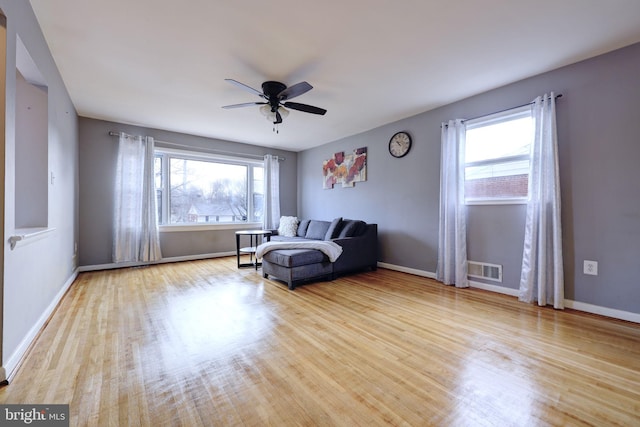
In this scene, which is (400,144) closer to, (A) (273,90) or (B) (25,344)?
(A) (273,90)

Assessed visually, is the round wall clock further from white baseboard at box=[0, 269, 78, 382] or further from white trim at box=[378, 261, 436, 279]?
white baseboard at box=[0, 269, 78, 382]

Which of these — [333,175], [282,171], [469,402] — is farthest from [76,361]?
[282,171]

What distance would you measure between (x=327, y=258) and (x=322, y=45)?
255cm

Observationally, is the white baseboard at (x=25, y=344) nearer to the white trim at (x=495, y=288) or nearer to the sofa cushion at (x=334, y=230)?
the sofa cushion at (x=334, y=230)

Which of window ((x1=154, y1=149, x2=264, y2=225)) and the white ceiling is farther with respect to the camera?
window ((x1=154, y1=149, x2=264, y2=225))

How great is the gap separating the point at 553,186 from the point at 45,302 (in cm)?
502

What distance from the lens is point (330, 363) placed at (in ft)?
5.80

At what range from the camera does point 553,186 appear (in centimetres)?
275

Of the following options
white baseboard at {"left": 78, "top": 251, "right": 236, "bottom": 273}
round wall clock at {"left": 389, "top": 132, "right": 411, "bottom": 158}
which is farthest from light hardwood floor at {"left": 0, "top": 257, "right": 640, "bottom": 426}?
round wall clock at {"left": 389, "top": 132, "right": 411, "bottom": 158}

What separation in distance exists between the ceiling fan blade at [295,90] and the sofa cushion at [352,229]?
7.26 ft

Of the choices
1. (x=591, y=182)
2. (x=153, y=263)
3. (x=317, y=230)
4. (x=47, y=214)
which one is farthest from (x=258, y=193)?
(x=591, y=182)

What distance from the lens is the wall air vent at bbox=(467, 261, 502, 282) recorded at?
129 inches

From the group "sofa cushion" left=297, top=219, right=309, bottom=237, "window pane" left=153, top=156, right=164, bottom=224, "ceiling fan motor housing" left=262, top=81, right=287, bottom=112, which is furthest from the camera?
"sofa cushion" left=297, top=219, right=309, bottom=237

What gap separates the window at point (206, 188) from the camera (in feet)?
16.6
